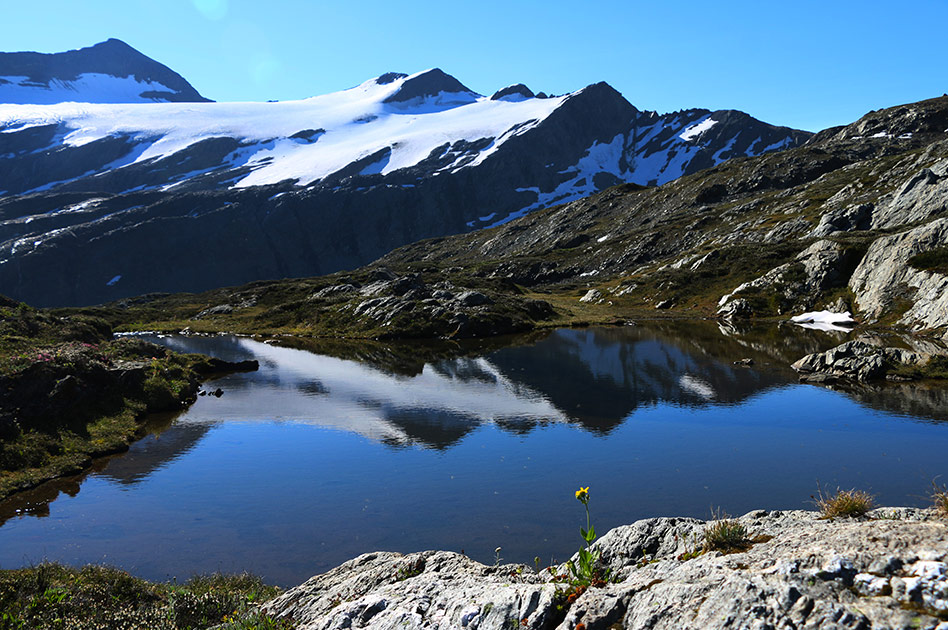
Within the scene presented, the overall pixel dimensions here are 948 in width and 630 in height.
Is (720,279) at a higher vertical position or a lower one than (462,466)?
higher

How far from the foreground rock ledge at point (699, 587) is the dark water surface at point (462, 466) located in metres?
5.39

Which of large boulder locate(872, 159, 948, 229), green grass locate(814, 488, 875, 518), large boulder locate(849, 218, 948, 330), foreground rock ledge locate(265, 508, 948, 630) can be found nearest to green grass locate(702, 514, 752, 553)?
foreground rock ledge locate(265, 508, 948, 630)

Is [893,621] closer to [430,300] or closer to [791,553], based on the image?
[791,553]

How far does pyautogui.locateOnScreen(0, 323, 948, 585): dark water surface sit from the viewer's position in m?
19.3

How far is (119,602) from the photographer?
1362cm

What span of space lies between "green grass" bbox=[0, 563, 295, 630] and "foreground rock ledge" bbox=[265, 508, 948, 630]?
114 cm

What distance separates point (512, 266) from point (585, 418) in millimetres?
142721

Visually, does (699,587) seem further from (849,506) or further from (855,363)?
(855,363)

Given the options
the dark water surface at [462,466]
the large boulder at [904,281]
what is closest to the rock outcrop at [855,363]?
the dark water surface at [462,466]

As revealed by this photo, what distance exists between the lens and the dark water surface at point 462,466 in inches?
759

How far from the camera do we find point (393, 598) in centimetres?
1120

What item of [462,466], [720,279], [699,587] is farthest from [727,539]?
[720,279]

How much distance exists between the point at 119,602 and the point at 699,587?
46.5 feet

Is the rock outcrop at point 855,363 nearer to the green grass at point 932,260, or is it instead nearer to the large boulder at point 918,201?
the green grass at point 932,260
